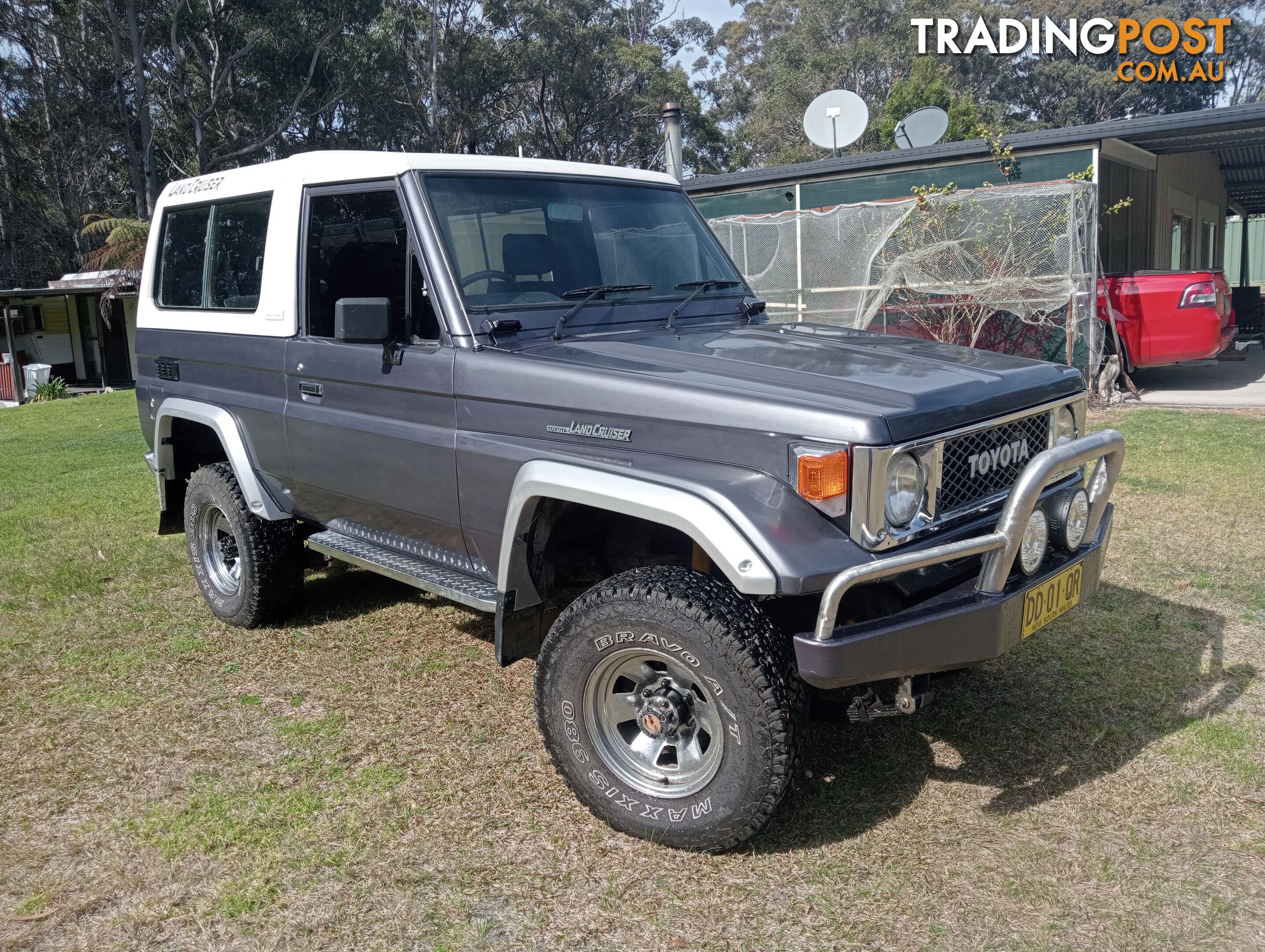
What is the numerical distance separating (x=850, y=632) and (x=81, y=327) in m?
26.7

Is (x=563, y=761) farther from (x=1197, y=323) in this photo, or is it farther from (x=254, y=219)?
(x=1197, y=323)

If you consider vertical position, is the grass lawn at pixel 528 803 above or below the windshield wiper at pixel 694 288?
below

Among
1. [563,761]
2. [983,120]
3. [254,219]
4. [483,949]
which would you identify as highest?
[983,120]

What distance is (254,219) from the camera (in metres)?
4.57

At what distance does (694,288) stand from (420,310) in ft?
3.87

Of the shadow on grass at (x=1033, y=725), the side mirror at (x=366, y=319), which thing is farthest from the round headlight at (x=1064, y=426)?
the side mirror at (x=366, y=319)

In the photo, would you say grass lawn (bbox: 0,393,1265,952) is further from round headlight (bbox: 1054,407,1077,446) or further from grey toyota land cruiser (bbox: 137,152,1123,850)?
round headlight (bbox: 1054,407,1077,446)

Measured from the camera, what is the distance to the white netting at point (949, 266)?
34.7 ft

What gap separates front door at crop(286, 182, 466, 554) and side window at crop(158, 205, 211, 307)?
1020 millimetres

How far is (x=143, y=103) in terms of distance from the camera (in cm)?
2811

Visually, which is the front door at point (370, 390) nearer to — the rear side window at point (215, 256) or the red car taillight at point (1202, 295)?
the rear side window at point (215, 256)

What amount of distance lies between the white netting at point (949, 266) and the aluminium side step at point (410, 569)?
6631 millimetres

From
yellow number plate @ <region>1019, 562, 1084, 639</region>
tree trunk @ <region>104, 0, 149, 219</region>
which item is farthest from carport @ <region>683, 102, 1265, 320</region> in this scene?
tree trunk @ <region>104, 0, 149, 219</region>

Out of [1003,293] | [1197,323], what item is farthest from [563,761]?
[1197,323]
